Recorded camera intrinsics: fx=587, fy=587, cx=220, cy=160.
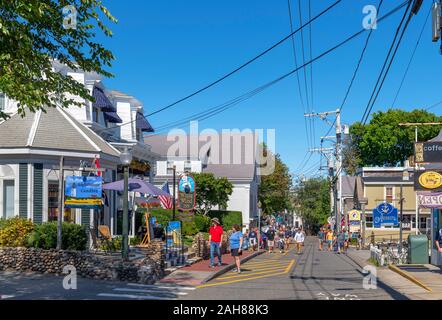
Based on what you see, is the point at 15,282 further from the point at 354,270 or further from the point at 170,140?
the point at 170,140

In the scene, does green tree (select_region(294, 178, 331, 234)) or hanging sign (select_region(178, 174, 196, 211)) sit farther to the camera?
green tree (select_region(294, 178, 331, 234))

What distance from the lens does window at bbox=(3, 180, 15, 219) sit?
72.6 feet

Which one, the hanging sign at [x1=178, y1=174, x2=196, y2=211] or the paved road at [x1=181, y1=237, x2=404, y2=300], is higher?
the hanging sign at [x1=178, y1=174, x2=196, y2=211]

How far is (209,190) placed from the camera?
43.2 m

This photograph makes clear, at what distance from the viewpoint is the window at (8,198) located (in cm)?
2212

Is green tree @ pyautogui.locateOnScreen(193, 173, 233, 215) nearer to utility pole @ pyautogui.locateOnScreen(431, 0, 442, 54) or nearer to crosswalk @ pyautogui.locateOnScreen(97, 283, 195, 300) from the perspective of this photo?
crosswalk @ pyautogui.locateOnScreen(97, 283, 195, 300)

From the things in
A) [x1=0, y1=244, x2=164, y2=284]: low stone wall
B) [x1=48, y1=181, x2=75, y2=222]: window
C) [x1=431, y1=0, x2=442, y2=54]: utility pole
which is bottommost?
[x1=0, y1=244, x2=164, y2=284]: low stone wall

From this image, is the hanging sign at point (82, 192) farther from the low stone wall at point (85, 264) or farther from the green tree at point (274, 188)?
the green tree at point (274, 188)

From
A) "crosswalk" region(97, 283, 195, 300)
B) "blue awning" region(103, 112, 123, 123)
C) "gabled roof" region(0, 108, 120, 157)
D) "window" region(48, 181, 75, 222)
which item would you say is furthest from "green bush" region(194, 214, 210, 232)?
"crosswalk" region(97, 283, 195, 300)

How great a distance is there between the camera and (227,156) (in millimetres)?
57781

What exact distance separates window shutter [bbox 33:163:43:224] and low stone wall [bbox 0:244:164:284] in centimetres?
492

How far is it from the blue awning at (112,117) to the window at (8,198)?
382 inches

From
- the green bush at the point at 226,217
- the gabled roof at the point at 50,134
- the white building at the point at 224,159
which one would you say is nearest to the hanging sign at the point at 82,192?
the gabled roof at the point at 50,134
